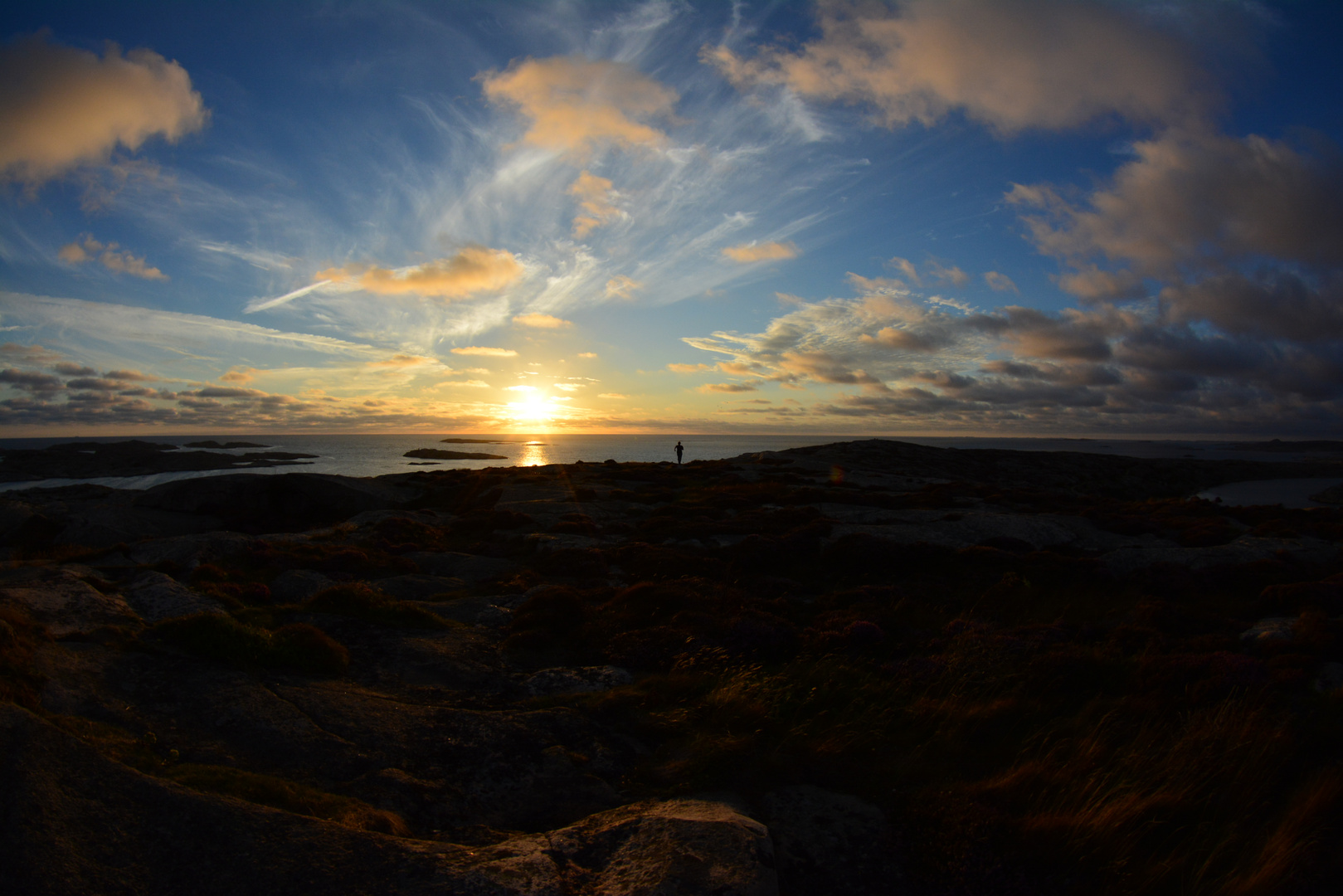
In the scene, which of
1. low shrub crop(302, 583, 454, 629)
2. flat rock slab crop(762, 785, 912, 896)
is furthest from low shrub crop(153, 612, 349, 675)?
flat rock slab crop(762, 785, 912, 896)

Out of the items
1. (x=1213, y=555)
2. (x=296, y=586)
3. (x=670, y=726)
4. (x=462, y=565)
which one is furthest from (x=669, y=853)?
(x=1213, y=555)

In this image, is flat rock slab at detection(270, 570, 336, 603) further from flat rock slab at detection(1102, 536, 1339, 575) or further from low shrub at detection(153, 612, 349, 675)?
flat rock slab at detection(1102, 536, 1339, 575)

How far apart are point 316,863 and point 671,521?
80.2 feet

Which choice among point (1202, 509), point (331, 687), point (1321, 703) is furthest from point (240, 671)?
point (1202, 509)

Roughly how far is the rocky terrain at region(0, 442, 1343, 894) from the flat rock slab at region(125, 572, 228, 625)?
9cm

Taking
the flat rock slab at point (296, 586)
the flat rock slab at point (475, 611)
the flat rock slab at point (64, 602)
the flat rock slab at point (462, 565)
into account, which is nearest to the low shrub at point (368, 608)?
the flat rock slab at point (475, 611)

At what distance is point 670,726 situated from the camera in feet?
31.0

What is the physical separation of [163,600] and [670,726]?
11.1 m

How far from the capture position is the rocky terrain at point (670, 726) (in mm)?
5578

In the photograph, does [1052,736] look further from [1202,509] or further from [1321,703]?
[1202,509]

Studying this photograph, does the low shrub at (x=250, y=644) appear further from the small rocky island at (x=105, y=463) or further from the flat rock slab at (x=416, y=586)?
the small rocky island at (x=105, y=463)

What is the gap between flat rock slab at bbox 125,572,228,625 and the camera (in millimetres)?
11633

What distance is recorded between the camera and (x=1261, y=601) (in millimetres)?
16672

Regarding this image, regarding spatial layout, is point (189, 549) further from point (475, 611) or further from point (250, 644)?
point (250, 644)
